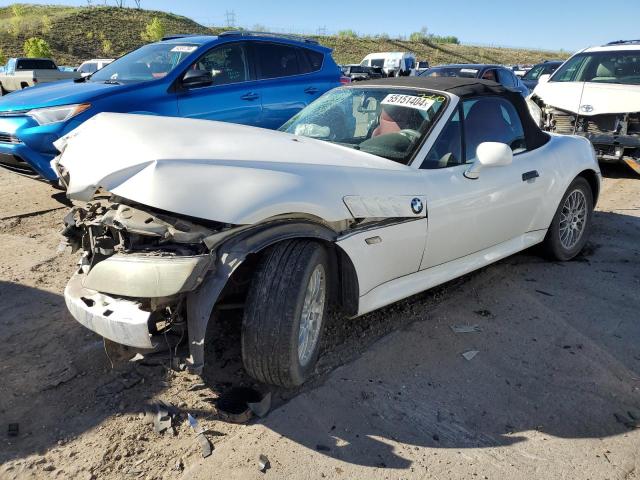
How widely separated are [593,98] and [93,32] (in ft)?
156

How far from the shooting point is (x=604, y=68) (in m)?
8.73

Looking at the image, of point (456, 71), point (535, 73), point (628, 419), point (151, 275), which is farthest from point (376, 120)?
point (535, 73)

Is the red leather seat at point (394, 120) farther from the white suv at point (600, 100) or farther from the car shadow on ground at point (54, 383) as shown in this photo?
the white suv at point (600, 100)

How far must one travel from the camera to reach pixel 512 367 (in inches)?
126

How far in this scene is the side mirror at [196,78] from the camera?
611 cm

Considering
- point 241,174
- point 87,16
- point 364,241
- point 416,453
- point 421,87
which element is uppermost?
point 87,16

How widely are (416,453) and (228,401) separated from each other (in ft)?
3.20

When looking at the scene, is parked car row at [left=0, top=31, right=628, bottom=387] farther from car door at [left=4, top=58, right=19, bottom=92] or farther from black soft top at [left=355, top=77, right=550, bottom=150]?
car door at [left=4, top=58, right=19, bottom=92]

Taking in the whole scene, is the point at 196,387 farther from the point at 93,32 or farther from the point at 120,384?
the point at 93,32

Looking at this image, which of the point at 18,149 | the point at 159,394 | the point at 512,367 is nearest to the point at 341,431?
the point at 159,394

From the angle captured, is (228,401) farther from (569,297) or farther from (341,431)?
(569,297)

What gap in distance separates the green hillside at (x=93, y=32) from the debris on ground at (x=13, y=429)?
138 ft

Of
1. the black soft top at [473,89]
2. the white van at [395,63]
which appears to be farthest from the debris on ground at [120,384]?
the white van at [395,63]

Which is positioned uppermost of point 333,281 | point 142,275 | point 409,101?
point 409,101
